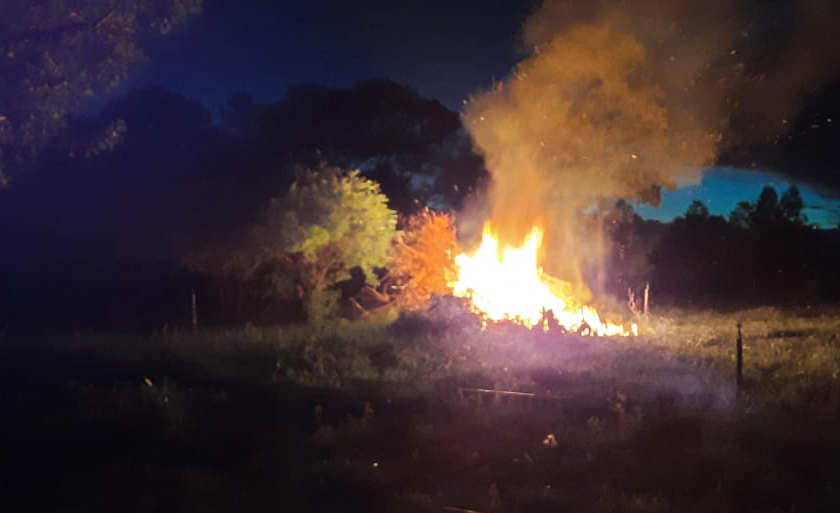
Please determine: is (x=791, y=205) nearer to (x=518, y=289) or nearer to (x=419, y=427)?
(x=518, y=289)

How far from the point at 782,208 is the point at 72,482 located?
35266 millimetres

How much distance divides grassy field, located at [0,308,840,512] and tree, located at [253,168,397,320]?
439cm

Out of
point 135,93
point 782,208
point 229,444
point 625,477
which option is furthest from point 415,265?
point 782,208

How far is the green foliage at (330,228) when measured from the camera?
61.3 ft

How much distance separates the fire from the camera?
58.7ft

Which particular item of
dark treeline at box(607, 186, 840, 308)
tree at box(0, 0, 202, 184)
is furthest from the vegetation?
tree at box(0, 0, 202, 184)

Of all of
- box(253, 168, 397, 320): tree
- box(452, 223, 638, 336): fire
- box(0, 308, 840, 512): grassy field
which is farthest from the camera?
box(253, 168, 397, 320): tree

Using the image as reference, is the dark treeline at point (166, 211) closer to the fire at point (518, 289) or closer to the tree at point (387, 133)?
the tree at point (387, 133)

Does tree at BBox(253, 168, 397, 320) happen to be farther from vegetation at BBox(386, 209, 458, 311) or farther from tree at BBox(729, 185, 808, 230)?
tree at BBox(729, 185, 808, 230)

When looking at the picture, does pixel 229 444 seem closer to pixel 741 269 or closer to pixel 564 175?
pixel 564 175

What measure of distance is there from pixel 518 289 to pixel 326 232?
15.9 ft

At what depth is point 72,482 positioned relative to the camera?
7441 millimetres

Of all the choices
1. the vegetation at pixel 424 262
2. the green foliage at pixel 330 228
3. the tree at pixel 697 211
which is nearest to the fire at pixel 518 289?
the vegetation at pixel 424 262

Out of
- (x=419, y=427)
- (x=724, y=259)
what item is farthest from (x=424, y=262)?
(x=724, y=259)
